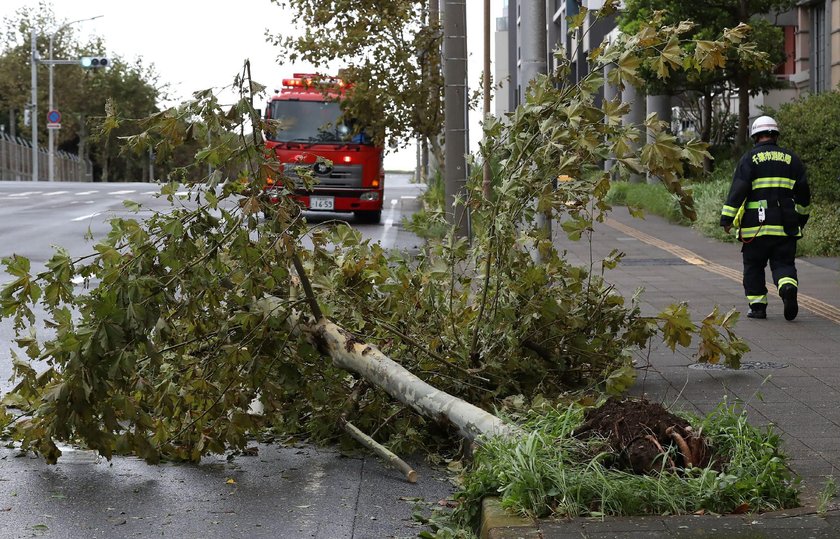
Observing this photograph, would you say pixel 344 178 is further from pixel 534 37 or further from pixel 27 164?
pixel 27 164

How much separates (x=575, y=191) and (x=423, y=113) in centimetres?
1673

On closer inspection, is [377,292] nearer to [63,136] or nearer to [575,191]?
[575,191]

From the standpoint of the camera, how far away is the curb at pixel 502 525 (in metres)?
4.56

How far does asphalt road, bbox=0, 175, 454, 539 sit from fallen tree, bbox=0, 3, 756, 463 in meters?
0.16

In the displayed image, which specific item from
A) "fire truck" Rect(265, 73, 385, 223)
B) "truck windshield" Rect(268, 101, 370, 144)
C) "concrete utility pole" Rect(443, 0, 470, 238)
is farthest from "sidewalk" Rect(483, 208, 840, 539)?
"truck windshield" Rect(268, 101, 370, 144)

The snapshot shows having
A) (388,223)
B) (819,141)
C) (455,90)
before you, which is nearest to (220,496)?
(455,90)

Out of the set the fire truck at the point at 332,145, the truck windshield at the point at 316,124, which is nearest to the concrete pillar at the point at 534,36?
the fire truck at the point at 332,145

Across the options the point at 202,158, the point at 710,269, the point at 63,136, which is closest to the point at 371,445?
the point at 202,158

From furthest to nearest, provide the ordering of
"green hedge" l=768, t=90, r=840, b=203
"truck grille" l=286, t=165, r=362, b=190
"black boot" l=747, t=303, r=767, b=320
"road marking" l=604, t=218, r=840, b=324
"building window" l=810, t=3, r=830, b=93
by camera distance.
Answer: "building window" l=810, t=3, r=830, b=93
"truck grille" l=286, t=165, r=362, b=190
"green hedge" l=768, t=90, r=840, b=203
"road marking" l=604, t=218, r=840, b=324
"black boot" l=747, t=303, r=767, b=320

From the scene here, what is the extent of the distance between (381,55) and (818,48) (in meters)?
9.64

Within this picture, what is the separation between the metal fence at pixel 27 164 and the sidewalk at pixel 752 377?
55.1 meters

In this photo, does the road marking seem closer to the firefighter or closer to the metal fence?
the firefighter

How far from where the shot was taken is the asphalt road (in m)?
5.26

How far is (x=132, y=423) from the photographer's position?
6.18m
